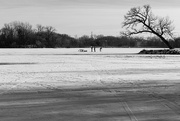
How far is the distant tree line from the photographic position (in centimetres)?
14562

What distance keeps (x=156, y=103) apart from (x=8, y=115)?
12.5ft

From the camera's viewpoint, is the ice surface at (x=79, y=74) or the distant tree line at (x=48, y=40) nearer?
the ice surface at (x=79, y=74)

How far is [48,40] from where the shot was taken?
162750mm

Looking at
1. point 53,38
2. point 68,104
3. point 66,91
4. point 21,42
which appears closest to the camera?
point 68,104

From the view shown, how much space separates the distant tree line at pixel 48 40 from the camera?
14562 centimetres

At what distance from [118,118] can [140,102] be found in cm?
206

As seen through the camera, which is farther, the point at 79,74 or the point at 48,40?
the point at 48,40

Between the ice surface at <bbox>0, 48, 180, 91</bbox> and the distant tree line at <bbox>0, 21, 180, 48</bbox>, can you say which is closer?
the ice surface at <bbox>0, 48, 180, 91</bbox>

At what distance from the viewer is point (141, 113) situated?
6980mm

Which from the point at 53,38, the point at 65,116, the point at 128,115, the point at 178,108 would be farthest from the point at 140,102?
the point at 53,38

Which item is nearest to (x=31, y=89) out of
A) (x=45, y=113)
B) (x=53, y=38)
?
(x=45, y=113)

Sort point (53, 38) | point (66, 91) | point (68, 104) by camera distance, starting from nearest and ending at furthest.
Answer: point (68, 104), point (66, 91), point (53, 38)

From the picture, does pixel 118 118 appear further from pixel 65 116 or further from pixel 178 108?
pixel 178 108

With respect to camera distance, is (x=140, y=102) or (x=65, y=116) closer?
(x=65, y=116)
